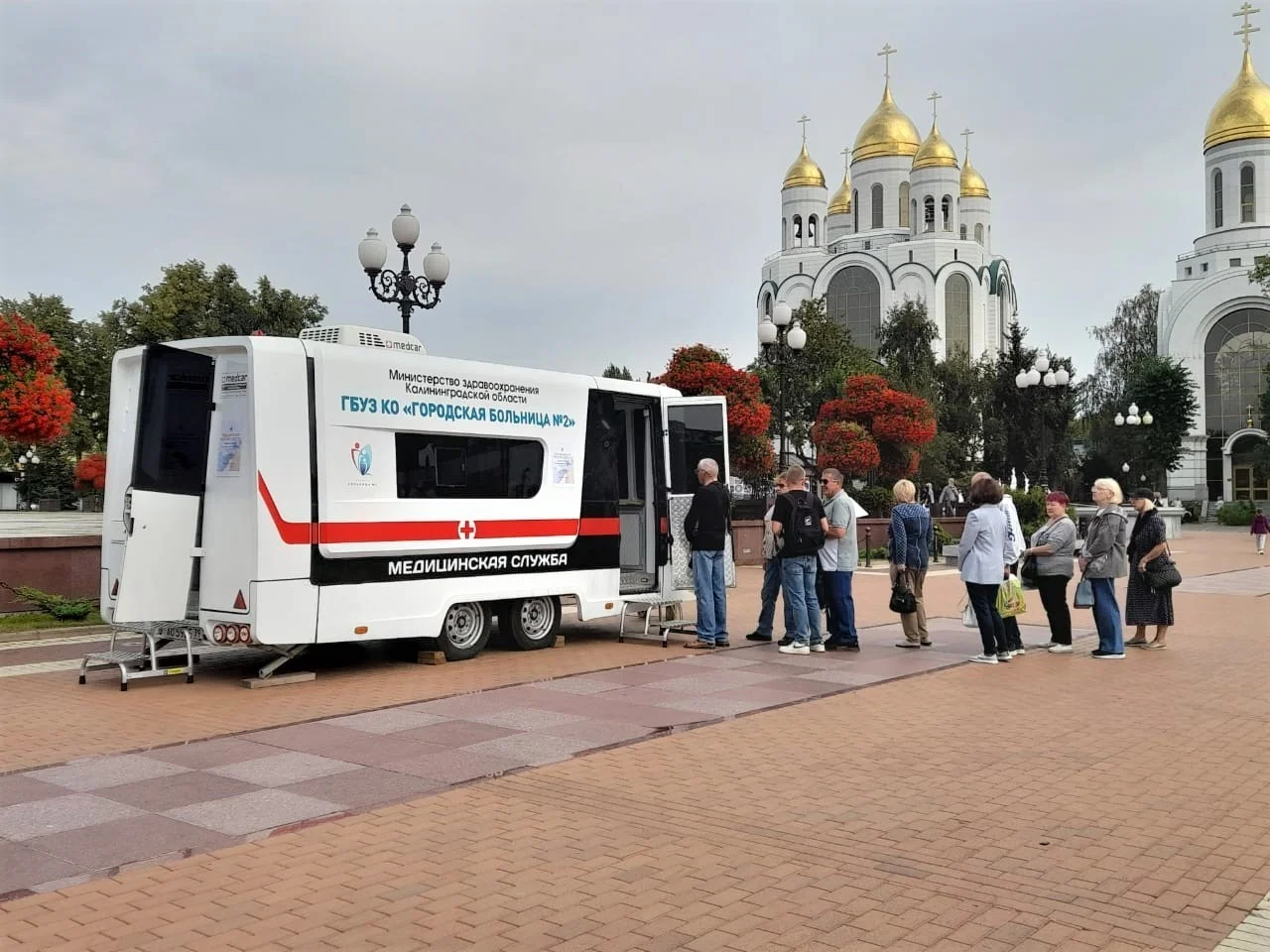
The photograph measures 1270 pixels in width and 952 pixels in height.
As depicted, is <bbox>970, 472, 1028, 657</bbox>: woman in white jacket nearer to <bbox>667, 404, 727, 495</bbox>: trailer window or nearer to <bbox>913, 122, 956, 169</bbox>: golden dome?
<bbox>667, 404, 727, 495</bbox>: trailer window

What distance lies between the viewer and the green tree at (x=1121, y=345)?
3578 inches

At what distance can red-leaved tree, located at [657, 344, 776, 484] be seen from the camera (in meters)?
29.4

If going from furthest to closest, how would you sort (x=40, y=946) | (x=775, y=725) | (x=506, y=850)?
(x=775, y=725)
(x=506, y=850)
(x=40, y=946)

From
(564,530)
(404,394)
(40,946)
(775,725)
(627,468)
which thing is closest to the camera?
(40,946)

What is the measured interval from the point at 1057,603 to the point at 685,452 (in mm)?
4652

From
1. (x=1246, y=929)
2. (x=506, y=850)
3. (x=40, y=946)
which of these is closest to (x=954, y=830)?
(x=1246, y=929)

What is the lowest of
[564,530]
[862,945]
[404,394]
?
[862,945]

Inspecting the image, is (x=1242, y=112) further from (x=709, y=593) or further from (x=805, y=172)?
(x=709, y=593)

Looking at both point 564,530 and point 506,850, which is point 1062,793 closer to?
point 506,850

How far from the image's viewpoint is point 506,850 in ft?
18.5

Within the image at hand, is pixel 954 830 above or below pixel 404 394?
below

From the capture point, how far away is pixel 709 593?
13.0m

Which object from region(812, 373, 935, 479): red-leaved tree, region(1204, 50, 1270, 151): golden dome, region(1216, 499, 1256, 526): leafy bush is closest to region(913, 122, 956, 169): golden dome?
region(1204, 50, 1270, 151): golden dome

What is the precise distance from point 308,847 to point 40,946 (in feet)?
4.76
